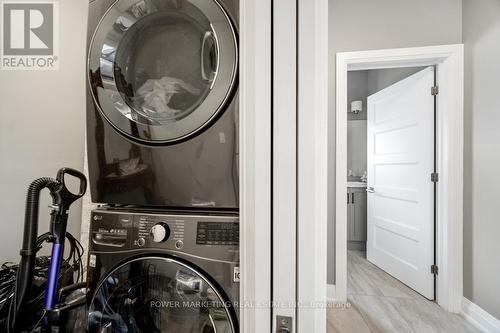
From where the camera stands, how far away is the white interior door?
2082mm

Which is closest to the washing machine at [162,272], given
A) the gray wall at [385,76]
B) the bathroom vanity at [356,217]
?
the gray wall at [385,76]

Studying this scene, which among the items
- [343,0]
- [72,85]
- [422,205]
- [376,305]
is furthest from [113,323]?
[343,0]

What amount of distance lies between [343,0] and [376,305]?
2.66 metres

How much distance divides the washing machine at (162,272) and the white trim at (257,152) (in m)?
0.13

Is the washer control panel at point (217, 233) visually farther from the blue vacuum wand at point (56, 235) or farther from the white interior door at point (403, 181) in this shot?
the white interior door at point (403, 181)

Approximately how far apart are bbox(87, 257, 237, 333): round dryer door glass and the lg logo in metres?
1.28

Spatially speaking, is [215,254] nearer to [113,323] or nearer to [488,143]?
[113,323]

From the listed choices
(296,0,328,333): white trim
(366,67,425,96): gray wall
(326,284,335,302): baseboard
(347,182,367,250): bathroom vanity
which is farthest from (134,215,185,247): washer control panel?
(347,182,367,250): bathroom vanity

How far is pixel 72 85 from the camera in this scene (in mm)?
1343

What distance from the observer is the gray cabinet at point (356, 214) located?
3354 mm

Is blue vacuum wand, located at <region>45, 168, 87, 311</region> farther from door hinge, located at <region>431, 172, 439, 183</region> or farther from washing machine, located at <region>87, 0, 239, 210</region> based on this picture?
door hinge, located at <region>431, 172, 439, 183</region>

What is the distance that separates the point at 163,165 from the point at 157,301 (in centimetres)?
47

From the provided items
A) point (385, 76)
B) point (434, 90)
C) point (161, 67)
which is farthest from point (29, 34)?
point (385, 76)

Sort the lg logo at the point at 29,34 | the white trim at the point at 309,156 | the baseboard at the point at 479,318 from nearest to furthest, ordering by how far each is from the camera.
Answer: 1. the white trim at the point at 309,156
2. the lg logo at the point at 29,34
3. the baseboard at the point at 479,318
